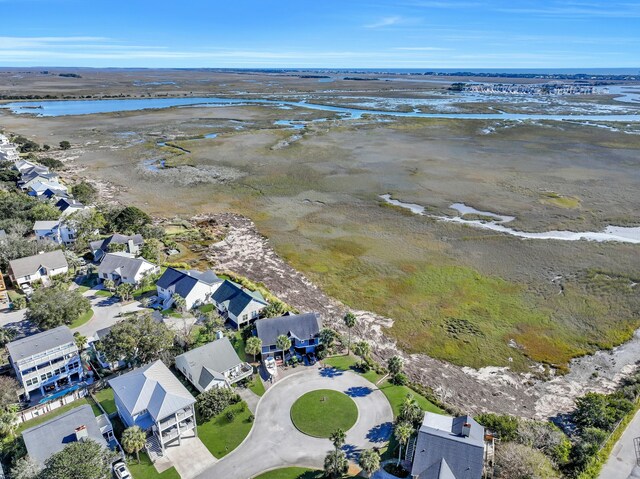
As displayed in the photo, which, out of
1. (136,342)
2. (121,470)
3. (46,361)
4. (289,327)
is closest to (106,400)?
(136,342)

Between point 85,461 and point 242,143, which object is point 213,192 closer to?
point 242,143

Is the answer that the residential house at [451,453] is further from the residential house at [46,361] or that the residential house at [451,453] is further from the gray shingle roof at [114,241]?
the gray shingle roof at [114,241]

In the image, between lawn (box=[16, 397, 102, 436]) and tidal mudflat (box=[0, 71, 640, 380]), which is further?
tidal mudflat (box=[0, 71, 640, 380])

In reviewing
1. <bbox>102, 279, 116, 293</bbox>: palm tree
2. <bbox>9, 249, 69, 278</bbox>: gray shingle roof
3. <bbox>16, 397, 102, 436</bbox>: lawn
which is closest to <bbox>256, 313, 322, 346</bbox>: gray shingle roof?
<bbox>16, 397, 102, 436</bbox>: lawn

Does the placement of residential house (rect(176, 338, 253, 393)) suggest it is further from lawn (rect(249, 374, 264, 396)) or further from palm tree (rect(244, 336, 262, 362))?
palm tree (rect(244, 336, 262, 362))

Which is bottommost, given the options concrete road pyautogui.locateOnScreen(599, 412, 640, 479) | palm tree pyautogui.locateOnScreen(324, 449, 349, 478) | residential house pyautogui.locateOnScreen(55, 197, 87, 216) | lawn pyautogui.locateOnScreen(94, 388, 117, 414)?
lawn pyautogui.locateOnScreen(94, 388, 117, 414)

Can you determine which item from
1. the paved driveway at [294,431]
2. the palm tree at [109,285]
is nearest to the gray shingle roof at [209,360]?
the paved driveway at [294,431]
